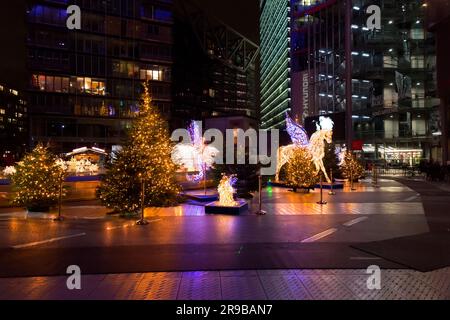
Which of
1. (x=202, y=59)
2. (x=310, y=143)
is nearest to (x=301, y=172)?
(x=310, y=143)

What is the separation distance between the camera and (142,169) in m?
12.7

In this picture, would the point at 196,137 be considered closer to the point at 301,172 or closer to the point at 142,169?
the point at 301,172

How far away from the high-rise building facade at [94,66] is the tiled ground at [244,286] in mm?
55978

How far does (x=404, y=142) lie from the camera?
5588 cm

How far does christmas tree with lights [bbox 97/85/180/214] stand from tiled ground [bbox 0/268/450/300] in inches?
234

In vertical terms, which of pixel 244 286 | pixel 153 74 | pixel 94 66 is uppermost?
pixel 94 66

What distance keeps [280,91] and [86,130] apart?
84.4 meters

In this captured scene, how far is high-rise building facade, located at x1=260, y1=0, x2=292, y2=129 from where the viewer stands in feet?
392

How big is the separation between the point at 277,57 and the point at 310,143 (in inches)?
4922

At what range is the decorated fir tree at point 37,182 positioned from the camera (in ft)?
43.9

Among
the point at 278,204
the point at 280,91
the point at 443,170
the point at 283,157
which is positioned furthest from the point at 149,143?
the point at 280,91

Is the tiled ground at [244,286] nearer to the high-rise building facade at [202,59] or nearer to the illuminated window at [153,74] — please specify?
the illuminated window at [153,74]

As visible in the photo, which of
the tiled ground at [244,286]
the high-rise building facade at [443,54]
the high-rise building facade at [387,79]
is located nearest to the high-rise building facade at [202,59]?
the high-rise building facade at [387,79]

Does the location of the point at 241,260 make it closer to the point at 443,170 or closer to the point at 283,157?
the point at 283,157
